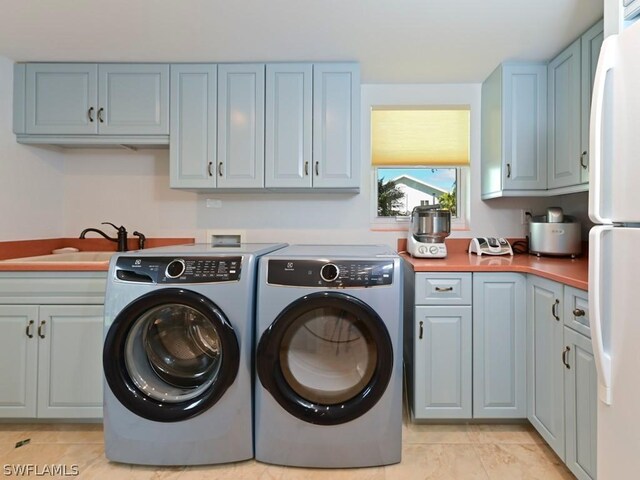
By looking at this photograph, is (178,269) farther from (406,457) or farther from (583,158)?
(583,158)

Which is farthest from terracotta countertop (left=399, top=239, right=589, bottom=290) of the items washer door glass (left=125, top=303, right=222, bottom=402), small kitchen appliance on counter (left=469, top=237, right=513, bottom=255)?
washer door glass (left=125, top=303, right=222, bottom=402)

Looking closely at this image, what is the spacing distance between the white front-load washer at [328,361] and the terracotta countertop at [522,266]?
0.47 m

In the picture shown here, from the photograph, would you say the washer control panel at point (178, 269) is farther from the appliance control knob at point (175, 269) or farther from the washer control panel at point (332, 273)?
the washer control panel at point (332, 273)

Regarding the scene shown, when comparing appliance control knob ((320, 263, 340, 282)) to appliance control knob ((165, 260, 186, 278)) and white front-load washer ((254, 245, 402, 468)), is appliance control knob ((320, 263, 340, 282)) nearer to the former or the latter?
white front-load washer ((254, 245, 402, 468))

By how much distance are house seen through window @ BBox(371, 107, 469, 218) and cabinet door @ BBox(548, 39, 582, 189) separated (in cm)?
57

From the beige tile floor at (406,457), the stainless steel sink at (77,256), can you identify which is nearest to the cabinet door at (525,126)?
the beige tile floor at (406,457)

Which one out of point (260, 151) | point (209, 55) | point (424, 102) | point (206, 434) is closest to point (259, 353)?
point (206, 434)

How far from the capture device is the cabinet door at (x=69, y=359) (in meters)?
1.91

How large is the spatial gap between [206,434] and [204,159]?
1.57 m

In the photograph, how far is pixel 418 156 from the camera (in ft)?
8.86

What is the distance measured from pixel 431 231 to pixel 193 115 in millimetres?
1670

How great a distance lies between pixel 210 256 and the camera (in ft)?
5.38

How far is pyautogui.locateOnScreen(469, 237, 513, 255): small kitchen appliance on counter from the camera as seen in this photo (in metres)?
2.37

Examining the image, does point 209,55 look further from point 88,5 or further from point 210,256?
point 210,256
